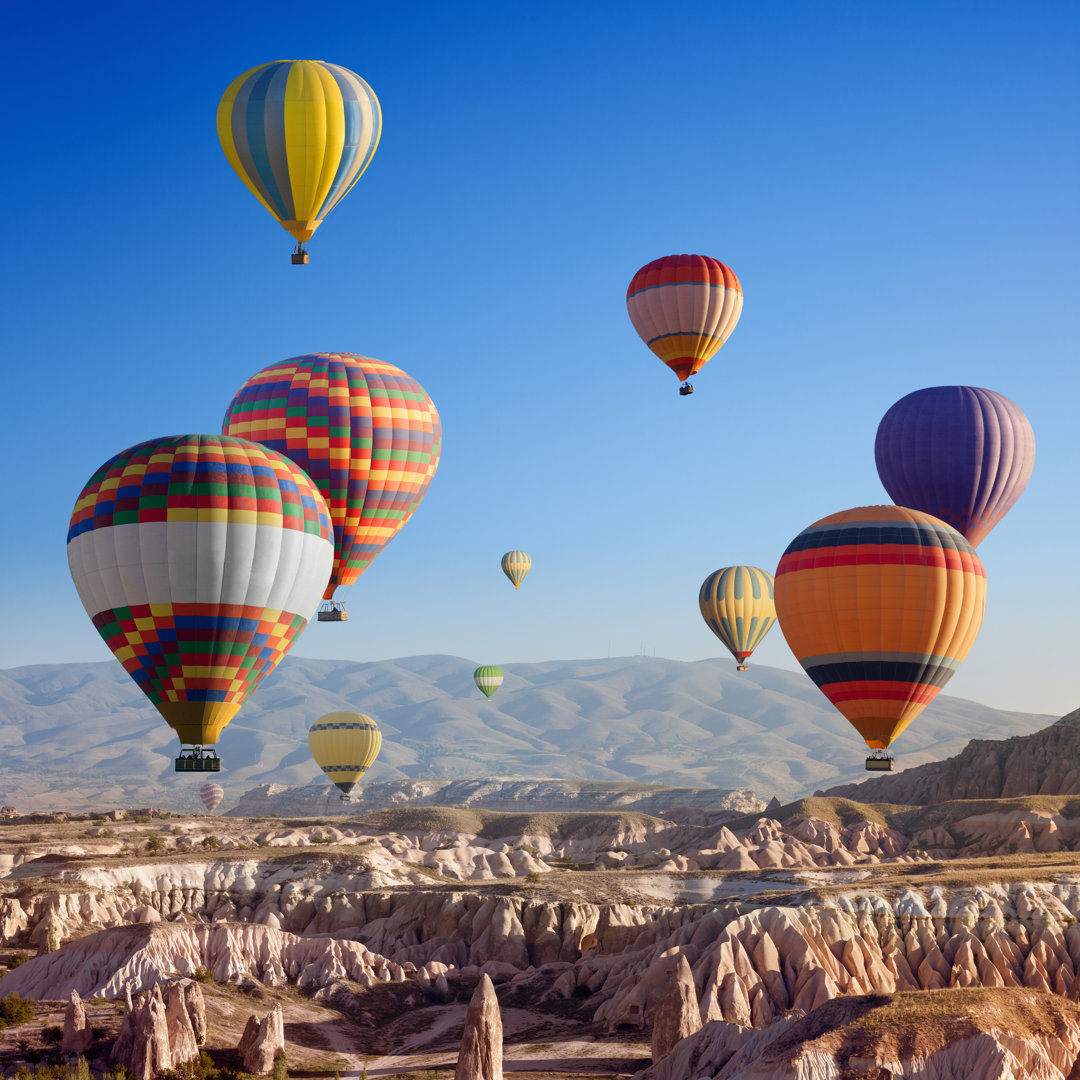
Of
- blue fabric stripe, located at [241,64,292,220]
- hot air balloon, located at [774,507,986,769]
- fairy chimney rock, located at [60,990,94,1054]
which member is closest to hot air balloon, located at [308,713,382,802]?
hot air balloon, located at [774,507,986,769]

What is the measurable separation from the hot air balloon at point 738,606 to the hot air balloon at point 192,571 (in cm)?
6447

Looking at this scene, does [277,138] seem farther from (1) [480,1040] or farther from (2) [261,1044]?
(1) [480,1040]

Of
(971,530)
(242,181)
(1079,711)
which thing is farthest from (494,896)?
(1079,711)

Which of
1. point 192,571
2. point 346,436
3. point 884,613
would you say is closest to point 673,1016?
point 884,613

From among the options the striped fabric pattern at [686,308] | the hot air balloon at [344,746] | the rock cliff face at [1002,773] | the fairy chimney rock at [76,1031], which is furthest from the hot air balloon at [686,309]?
the rock cliff face at [1002,773]

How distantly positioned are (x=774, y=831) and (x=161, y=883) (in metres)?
63.6

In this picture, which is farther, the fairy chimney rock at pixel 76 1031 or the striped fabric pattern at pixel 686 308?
the striped fabric pattern at pixel 686 308

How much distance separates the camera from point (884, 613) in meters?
71.4

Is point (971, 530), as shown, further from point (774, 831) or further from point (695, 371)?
point (774, 831)

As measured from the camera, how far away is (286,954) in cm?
7925

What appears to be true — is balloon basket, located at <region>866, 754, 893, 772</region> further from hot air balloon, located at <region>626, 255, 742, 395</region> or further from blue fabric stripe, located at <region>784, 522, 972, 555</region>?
hot air balloon, located at <region>626, 255, 742, 395</region>

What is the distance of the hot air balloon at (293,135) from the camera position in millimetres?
67438

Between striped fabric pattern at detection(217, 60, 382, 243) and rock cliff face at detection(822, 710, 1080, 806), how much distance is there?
4190 inches

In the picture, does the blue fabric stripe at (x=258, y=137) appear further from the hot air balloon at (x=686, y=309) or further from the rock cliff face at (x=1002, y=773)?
the rock cliff face at (x=1002, y=773)
